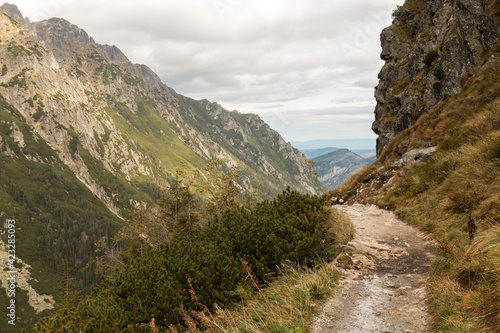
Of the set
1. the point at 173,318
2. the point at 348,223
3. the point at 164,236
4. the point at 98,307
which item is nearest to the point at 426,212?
the point at 348,223

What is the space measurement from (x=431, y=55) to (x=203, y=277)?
124ft

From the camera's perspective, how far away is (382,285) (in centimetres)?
748

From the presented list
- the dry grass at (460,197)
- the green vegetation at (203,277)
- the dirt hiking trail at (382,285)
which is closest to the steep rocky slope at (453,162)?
the dry grass at (460,197)

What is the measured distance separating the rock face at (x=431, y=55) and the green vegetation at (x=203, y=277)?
1048 inches

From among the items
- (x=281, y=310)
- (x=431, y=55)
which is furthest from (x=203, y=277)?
(x=431, y=55)

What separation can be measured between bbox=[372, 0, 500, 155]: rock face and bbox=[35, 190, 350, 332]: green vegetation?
87.4 feet

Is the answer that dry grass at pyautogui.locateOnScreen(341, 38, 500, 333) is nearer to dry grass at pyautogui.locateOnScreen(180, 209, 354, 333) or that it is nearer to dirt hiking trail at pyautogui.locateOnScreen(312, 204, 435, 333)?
dirt hiking trail at pyautogui.locateOnScreen(312, 204, 435, 333)

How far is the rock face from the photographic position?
26.6 metres

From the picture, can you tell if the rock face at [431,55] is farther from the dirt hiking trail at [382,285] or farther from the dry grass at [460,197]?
the dirt hiking trail at [382,285]

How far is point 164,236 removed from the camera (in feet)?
86.3

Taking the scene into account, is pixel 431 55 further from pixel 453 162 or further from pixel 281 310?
pixel 281 310

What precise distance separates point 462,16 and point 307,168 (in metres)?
25.4

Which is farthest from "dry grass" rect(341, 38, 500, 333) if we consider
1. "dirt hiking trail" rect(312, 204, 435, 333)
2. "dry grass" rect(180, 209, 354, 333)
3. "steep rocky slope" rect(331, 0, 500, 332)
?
"dry grass" rect(180, 209, 354, 333)

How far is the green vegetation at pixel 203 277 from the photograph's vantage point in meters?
6.79
